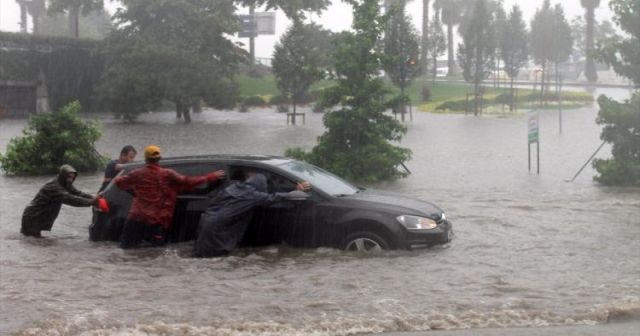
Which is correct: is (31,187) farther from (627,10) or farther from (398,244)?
(627,10)

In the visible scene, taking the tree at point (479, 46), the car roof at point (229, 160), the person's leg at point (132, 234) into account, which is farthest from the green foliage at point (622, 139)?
the tree at point (479, 46)

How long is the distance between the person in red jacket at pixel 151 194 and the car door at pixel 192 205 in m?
0.15

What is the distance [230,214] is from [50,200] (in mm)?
3181

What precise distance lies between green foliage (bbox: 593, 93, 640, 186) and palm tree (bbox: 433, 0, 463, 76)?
74859mm

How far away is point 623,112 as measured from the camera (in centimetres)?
2212

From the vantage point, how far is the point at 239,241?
12133mm

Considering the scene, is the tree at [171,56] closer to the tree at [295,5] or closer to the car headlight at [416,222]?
the tree at [295,5]

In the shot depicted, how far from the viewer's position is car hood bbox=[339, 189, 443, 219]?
1175 centimetres

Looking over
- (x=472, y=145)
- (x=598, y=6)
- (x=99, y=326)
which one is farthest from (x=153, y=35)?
(x=598, y=6)

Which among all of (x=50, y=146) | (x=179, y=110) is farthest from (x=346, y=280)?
(x=179, y=110)

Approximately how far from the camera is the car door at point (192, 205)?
12297mm

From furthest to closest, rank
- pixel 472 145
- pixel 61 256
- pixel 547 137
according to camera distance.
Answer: pixel 547 137
pixel 472 145
pixel 61 256

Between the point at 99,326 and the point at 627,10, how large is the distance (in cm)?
1706

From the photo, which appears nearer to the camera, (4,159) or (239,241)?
(239,241)
